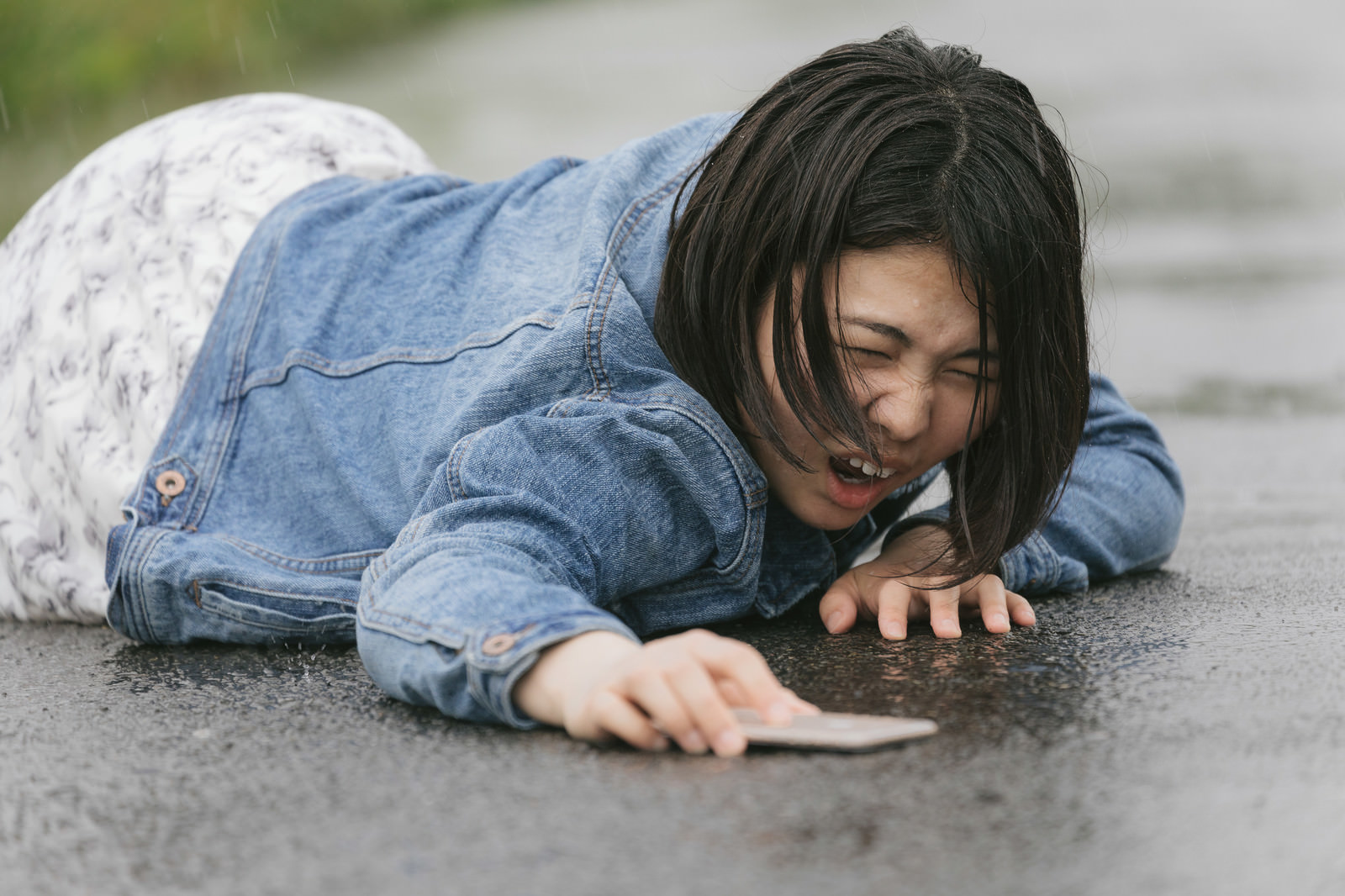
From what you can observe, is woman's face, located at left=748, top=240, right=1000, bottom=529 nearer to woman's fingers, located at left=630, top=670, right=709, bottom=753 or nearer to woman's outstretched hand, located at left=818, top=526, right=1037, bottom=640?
woman's outstretched hand, located at left=818, top=526, right=1037, bottom=640

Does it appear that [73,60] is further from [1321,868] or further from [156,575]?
[1321,868]

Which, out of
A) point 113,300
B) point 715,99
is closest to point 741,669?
point 113,300

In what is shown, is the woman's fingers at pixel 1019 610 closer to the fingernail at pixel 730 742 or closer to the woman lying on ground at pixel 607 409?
the woman lying on ground at pixel 607 409

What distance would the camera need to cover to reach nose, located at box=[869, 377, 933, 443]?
1654mm

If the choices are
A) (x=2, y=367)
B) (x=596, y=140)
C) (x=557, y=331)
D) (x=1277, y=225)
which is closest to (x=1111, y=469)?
(x=557, y=331)

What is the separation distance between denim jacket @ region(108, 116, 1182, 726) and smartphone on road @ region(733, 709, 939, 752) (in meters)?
0.18

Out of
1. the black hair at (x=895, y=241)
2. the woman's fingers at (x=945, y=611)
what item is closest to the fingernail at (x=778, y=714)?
the black hair at (x=895, y=241)

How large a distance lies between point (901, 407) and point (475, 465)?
508 mm

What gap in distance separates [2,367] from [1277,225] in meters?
6.50

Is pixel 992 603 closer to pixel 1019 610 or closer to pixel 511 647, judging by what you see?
pixel 1019 610

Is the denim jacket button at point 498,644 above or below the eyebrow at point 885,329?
below

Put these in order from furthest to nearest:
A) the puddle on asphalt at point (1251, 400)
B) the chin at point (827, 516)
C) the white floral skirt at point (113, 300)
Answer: the puddle on asphalt at point (1251, 400) < the white floral skirt at point (113, 300) < the chin at point (827, 516)

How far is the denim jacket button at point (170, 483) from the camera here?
204cm

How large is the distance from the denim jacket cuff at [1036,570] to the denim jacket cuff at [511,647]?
87 cm
